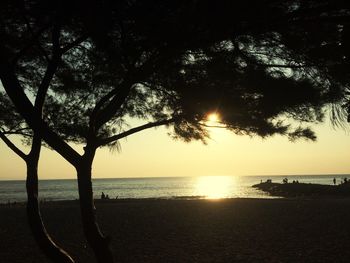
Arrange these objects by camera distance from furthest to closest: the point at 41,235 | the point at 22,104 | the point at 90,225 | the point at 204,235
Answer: the point at 204,235
the point at 41,235
the point at 90,225
the point at 22,104

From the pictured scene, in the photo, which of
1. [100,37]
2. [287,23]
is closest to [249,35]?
[287,23]

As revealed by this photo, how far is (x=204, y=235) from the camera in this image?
11.7 m

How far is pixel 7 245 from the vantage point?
35.5 ft

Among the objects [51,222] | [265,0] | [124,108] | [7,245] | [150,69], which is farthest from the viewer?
[51,222]

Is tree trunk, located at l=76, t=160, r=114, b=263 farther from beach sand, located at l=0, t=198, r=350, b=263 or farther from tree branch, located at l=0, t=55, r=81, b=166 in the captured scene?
beach sand, located at l=0, t=198, r=350, b=263

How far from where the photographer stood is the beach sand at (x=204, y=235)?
9195 mm

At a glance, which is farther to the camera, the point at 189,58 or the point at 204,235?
the point at 204,235

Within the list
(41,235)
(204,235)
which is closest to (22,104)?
(41,235)

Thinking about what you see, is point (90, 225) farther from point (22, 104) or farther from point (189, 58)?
point (189, 58)

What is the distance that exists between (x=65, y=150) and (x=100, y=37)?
5.19 feet

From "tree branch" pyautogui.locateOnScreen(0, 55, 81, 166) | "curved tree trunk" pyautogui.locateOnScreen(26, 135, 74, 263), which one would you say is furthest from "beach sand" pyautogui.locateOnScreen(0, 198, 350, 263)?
"tree branch" pyautogui.locateOnScreen(0, 55, 81, 166)

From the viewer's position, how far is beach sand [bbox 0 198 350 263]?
920 centimetres

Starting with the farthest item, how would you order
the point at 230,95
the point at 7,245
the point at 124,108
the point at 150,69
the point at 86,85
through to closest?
the point at 7,245 → the point at 124,108 → the point at 86,85 → the point at 230,95 → the point at 150,69

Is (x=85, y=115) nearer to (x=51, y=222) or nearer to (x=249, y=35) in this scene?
(x=249, y=35)
